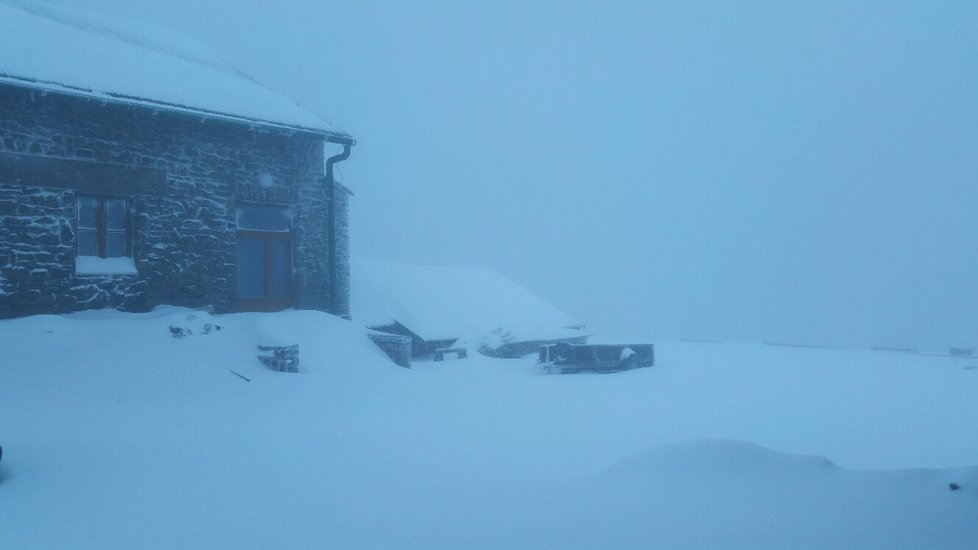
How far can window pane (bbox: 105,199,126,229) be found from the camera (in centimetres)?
1114

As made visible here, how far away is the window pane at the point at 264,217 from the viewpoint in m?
12.8

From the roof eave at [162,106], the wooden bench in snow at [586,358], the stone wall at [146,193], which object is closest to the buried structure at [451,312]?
the wooden bench in snow at [586,358]

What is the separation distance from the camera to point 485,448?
301 inches

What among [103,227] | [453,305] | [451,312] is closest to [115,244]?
[103,227]

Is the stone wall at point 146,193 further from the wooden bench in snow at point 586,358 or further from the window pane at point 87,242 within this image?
the wooden bench in snow at point 586,358

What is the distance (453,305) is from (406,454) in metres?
14.5

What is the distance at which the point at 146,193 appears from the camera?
11.4 meters

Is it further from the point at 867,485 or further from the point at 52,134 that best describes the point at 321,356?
the point at 867,485

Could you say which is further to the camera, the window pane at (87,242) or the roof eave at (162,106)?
the window pane at (87,242)

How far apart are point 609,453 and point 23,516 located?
5742mm

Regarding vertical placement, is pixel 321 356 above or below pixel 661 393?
above

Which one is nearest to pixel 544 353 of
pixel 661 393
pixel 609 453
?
pixel 661 393

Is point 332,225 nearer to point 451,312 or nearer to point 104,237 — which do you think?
point 104,237

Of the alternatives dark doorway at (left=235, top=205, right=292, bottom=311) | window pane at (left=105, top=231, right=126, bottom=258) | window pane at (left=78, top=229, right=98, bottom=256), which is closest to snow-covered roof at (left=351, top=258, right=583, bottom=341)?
dark doorway at (left=235, top=205, right=292, bottom=311)
